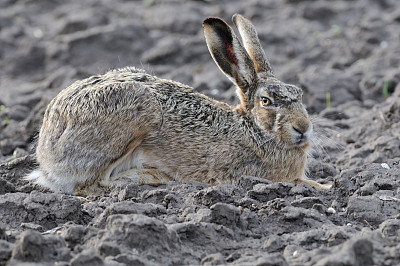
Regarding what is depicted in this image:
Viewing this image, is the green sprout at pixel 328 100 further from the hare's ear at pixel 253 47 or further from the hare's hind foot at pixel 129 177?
the hare's hind foot at pixel 129 177

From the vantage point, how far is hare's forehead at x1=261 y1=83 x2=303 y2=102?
6754 mm

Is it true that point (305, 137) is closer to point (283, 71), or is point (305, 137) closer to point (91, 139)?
point (91, 139)

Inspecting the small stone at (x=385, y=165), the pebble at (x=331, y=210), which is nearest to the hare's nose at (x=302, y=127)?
the small stone at (x=385, y=165)

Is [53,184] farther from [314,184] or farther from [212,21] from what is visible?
[314,184]

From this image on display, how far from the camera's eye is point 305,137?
6.65 meters

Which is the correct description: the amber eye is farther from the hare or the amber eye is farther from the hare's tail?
the hare's tail

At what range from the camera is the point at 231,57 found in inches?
277

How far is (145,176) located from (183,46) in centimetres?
529

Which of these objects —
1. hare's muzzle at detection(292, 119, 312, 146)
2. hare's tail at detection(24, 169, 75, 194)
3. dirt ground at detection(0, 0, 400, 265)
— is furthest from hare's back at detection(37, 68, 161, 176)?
hare's muzzle at detection(292, 119, 312, 146)

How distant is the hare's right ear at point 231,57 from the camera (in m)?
6.95

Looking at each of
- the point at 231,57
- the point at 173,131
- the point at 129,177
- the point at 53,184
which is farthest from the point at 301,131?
the point at 53,184

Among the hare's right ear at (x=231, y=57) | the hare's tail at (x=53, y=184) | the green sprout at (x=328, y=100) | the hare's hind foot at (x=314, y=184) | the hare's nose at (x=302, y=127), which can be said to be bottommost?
the hare's tail at (x=53, y=184)

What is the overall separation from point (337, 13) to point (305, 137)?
22.3ft

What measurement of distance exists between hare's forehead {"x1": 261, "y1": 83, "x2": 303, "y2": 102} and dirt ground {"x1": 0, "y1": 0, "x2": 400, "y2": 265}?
618 mm
